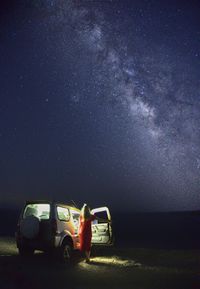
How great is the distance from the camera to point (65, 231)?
495 inches

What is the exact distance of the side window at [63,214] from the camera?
12.6 meters

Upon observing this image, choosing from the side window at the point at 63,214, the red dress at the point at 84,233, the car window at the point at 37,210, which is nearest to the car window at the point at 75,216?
the side window at the point at 63,214

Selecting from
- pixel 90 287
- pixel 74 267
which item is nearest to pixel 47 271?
pixel 74 267

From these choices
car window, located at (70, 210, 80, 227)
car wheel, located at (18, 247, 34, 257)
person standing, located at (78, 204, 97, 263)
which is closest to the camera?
person standing, located at (78, 204, 97, 263)

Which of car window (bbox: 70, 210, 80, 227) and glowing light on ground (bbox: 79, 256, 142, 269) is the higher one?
car window (bbox: 70, 210, 80, 227)

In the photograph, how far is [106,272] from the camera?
10391mm

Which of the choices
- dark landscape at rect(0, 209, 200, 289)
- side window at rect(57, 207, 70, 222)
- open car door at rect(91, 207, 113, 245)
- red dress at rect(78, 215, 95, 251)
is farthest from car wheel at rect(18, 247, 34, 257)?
open car door at rect(91, 207, 113, 245)

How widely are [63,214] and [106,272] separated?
3009mm

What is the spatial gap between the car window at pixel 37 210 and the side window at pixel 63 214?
34cm

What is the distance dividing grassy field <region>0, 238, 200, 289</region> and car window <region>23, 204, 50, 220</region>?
130 centimetres

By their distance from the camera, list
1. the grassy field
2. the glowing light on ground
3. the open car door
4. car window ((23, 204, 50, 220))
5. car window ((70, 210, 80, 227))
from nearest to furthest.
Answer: the grassy field → the glowing light on ground → car window ((23, 204, 50, 220)) → car window ((70, 210, 80, 227)) → the open car door

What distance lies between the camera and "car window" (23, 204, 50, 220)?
41.9 feet

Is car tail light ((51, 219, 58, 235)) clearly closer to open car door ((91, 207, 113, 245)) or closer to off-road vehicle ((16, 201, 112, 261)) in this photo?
off-road vehicle ((16, 201, 112, 261))

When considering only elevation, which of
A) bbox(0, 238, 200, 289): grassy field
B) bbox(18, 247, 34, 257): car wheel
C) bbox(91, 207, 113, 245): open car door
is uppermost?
bbox(91, 207, 113, 245): open car door
